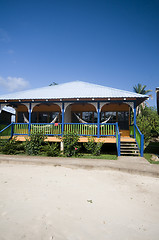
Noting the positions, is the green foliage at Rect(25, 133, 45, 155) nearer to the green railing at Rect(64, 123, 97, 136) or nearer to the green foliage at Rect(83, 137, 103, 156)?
the green railing at Rect(64, 123, 97, 136)

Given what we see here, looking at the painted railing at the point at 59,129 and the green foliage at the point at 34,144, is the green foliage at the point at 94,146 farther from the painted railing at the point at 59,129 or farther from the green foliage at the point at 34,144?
the green foliage at the point at 34,144

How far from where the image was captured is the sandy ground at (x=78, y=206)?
9.36 ft

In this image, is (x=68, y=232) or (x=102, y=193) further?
(x=102, y=193)

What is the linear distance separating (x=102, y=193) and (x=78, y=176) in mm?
1726

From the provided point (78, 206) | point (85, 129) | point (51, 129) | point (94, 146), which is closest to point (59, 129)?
point (51, 129)

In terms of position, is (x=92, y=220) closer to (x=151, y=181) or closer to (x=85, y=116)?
(x=151, y=181)

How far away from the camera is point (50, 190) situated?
4707mm

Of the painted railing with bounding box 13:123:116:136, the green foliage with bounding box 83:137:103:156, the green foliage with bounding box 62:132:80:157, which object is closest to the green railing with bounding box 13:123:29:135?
the painted railing with bounding box 13:123:116:136

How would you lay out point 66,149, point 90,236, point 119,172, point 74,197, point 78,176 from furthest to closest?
point 66,149
point 119,172
point 78,176
point 74,197
point 90,236

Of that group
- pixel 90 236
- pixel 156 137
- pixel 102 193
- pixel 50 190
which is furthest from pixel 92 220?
pixel 156 137

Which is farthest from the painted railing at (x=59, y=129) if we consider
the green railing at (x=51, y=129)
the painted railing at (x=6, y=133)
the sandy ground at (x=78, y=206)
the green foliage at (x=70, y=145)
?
the sandy ground at (x=78, y=206)

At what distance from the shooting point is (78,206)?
3.82 metres

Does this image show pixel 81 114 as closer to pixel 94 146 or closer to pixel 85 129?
pixel 85 129

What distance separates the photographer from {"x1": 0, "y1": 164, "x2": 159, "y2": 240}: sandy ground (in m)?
2.85
